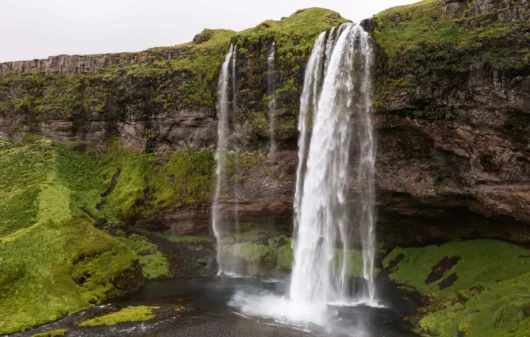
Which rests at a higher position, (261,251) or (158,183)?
(158,183)

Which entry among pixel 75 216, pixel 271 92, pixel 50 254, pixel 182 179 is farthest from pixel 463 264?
pixel 75 216

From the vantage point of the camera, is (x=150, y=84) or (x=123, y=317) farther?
(x=150, y=84)

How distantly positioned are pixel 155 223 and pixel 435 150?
96.6 ft

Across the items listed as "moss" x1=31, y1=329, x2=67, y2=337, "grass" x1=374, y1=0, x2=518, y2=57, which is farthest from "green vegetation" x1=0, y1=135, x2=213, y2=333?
"grass" x1=374, y1=0, x2=518, y2=57

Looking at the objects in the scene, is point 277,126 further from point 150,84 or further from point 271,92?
point 150,84

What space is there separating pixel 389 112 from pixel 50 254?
30079 millimetres

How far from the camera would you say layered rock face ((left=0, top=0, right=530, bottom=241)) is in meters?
29.4

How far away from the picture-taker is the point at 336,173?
3550 centimetres

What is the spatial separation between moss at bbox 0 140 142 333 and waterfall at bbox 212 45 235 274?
1044 cm

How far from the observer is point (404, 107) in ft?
107

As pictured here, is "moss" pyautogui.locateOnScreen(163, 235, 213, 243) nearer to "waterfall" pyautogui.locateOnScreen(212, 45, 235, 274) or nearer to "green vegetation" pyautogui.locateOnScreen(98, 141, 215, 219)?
"waterfall" pyautogui.locateOnScreen(212, 45, 235, 274)

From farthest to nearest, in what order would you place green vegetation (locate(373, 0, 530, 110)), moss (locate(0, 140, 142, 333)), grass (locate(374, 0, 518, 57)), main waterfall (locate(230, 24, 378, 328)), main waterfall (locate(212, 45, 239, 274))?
1. main waterfall (locate(212, 45, 239, 274))
2. main waterfall (locate(230, 24, 378, 328))
3. grass (locate(374, 0, 518, 57))
4. moss (locate(0, 140, 142, 333))
5. green vegetation (locate(373, 0, 530, 110))

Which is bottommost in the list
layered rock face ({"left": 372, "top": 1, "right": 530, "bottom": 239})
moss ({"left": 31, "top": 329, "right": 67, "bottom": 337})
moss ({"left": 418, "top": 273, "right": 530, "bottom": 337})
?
moss ({"left": 31, "top": 329, "right": 67, "bottom": 337})

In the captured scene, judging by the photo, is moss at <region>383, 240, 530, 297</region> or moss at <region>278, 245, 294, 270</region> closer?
moss at <region>383, 240, 530, 297</region>
